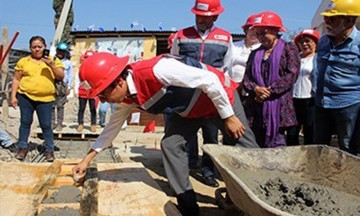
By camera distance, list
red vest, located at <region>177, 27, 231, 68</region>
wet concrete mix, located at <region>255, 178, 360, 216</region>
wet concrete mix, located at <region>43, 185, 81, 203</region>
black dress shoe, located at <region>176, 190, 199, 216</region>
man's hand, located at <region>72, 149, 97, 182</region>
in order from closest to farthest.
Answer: wet concrete mix, located at <region>255, 178, 360, 216</region>, wet concrete mix, located at <region>43, 185, 81, 203</region>, black dress shoe, located at <region>176, 190, 199, 216</region>, man's hand, located at <region>72, 149, 97, 182</region>, red vest, located at <region>177, 27, 231, 68</region>

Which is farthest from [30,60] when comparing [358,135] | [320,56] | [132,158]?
[358,135]

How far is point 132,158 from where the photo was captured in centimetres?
567

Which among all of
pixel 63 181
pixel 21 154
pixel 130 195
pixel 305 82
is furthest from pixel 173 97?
pixel 21 154

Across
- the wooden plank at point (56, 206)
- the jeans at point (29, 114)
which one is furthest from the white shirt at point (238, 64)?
the jeans at point (29, 114)

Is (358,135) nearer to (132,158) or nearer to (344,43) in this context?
(344,43)

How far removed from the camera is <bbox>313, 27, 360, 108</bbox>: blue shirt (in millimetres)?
3473

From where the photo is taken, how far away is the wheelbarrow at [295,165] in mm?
2613

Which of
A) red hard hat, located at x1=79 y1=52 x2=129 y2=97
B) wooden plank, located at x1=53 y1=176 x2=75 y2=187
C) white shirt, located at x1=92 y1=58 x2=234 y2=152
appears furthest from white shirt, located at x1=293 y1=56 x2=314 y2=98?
wooden plank, located at x1=53 y1=176 x2=75 y2=187

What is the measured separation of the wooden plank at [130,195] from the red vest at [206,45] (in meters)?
1.38

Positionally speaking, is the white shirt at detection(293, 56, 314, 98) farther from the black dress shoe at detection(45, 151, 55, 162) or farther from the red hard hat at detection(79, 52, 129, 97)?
the black dress shoe at detection(45, 151, 55, 162)

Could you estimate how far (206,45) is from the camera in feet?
14.3

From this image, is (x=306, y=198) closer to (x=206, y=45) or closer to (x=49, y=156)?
(x=206, y=45)

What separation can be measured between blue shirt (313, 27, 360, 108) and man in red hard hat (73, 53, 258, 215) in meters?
0.86

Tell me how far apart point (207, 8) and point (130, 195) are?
2.14 meters
